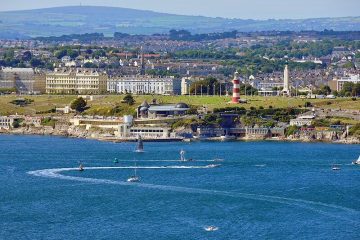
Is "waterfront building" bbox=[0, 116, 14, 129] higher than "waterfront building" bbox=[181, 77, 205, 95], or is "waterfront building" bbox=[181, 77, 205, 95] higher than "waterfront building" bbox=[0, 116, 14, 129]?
"waterfront building" bbox=[181, 77, 205, 95]

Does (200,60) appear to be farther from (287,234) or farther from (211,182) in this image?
(287,234)

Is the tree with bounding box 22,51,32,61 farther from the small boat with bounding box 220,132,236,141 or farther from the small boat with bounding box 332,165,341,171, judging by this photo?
the small boat with bounding box 332,165,341,171

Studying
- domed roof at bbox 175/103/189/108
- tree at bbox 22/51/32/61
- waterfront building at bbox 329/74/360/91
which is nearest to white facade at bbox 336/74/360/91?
waterfront building at bbox 329/74/360/91

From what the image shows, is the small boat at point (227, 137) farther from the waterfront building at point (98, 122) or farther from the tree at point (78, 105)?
the tree at point (78, 105)

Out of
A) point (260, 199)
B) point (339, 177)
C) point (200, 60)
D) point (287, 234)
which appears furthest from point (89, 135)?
point (200, 60)

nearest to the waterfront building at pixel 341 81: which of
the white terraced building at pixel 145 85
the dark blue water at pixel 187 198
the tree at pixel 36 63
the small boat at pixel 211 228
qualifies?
the white terraced building at pixel 145 85

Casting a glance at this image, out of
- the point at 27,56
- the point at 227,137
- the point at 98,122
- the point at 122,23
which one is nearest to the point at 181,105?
the point at 98,122
